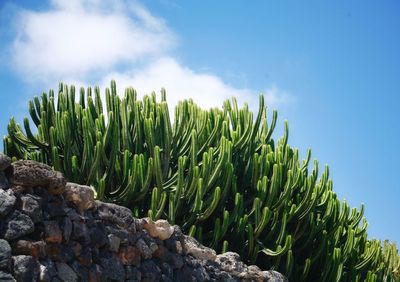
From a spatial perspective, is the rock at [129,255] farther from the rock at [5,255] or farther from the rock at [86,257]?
the rock at [5,255]

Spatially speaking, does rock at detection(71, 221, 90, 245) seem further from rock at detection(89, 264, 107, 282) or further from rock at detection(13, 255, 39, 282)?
rock at detection(13, 255, 39, 282)

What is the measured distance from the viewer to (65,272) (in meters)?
6.55

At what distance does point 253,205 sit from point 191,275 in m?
3.39

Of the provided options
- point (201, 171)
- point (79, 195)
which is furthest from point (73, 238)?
point (201, 171)

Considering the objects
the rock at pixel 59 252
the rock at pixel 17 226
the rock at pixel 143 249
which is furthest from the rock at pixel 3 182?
the rock at pixel 143 249

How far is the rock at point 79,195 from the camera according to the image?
22.4 ft

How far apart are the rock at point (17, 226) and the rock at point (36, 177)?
0.29 metres

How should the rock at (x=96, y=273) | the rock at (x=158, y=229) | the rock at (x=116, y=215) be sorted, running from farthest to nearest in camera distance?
the rock at (x=158, y=229)
the rock at (x=116, y=215)
the rock at (x=96, y=273)

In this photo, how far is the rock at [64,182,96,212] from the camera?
22.4ft

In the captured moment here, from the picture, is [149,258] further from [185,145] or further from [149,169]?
[185,145]

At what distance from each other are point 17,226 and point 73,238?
86cm

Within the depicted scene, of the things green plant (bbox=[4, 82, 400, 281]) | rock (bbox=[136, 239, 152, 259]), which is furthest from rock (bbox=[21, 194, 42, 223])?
green plant (bbox=[4, 82, 400, 281])

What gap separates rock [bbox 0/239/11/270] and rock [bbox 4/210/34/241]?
0.14 meters

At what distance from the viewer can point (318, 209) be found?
13.6 m
